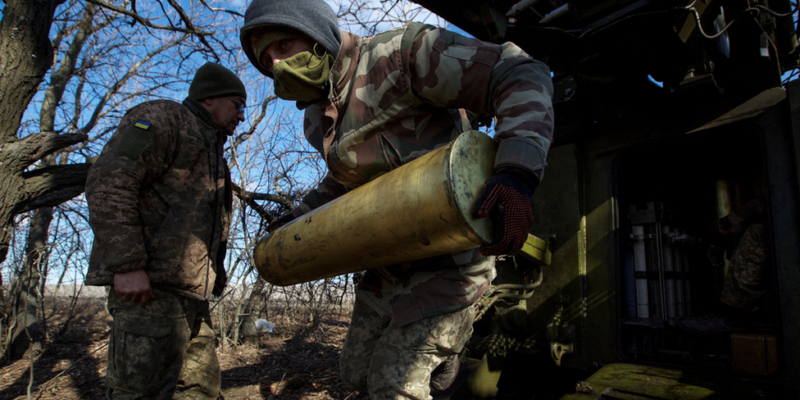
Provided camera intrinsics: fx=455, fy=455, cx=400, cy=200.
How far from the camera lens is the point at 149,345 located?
7.26ft

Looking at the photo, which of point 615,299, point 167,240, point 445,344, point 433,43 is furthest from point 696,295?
point 167,240

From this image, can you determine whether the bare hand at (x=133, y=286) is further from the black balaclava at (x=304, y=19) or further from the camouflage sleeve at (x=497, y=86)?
the camouflage sleeve at (x=497, y=86)

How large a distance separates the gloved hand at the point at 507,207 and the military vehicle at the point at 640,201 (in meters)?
1.50

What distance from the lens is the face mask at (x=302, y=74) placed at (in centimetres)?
179

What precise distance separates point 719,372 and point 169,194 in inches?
124

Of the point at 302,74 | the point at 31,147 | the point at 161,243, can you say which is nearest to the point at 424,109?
the point at 302,74

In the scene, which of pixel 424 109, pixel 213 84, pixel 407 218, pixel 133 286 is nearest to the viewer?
pixel 407 218

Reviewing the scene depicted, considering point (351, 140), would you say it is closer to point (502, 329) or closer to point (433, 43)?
point (433, 43)

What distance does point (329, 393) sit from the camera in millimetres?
3988

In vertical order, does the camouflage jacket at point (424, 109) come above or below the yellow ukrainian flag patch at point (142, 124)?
below

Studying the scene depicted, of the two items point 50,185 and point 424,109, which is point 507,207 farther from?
point 50,185

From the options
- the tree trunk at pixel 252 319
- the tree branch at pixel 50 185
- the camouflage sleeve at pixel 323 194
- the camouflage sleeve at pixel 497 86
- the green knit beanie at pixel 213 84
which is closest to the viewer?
the camouflage sleeve at pixel 497 86

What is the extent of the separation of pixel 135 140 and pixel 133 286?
29.2 inches

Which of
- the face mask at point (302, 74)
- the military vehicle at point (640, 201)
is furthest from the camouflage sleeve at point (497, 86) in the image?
the military vehicle at point (640, 201)
